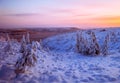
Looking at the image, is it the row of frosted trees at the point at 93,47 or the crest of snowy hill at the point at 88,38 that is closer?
the row of frosted trees at the point at 93,47

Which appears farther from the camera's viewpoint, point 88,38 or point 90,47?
point 88,38

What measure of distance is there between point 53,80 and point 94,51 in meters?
5.66

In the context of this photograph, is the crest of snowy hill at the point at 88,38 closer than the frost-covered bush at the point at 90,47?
No

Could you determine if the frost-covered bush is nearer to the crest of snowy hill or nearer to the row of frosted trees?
the row of frosted trees

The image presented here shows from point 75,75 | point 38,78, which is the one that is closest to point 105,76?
point 75,75

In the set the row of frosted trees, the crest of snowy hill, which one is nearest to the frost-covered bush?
the row of frosted trees

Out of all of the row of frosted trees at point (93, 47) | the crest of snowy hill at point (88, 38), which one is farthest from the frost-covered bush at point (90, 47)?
the crest of snowy hill at point (88, 38)

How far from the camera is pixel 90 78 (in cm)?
665

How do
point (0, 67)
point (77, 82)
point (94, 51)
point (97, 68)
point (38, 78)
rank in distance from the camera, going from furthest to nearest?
point (94, 51), point (97, 68), point (0, 67), point (38, 78), point (77, 82)

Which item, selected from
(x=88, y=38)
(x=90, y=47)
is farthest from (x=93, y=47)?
(x=88, y=38)

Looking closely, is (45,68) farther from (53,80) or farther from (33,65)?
(53,80)

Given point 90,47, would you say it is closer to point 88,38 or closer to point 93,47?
point 93,47

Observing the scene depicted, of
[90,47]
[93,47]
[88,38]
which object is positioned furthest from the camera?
[88,38]

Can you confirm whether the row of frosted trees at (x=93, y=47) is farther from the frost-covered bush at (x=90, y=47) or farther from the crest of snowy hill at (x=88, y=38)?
the crest of snowy hill at (x=88, y=38)
